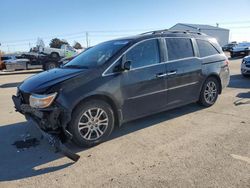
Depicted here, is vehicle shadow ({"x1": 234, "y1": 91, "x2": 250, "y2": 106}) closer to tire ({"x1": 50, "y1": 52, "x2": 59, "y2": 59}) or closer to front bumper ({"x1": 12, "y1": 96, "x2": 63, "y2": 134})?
front bumper ({"x1": 12, "y1": 96, "x2": 63, "y2": 134})

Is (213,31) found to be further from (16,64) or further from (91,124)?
(91,124)

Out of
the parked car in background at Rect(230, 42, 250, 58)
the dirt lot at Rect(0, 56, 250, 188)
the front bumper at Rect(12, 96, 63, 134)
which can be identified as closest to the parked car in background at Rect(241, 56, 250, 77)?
the dirt lot at Rect(0, 56, 250, 188)

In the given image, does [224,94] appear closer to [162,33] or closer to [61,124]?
[162,33]

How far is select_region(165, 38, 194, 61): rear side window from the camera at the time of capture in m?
5.86

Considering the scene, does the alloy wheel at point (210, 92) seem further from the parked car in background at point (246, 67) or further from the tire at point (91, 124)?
the parked car in background at point (246, 67)

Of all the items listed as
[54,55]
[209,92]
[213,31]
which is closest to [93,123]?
[209,92]

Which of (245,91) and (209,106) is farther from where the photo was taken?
(245,91)

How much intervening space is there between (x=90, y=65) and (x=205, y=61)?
2849 mm

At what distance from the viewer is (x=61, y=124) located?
14.3 feet

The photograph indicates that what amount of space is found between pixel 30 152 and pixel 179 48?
143 inches

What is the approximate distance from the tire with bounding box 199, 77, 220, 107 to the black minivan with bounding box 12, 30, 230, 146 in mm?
29

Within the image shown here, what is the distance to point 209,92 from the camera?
267 inches

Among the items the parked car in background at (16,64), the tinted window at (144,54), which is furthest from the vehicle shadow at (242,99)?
the parked car in background at (16,64)

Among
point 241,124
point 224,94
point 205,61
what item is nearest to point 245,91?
point 224,94
